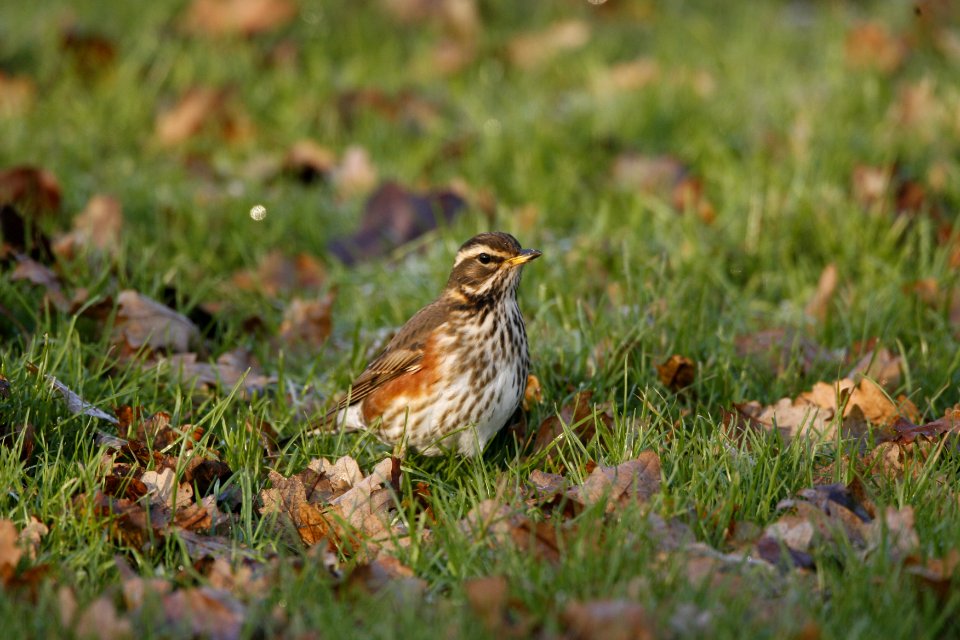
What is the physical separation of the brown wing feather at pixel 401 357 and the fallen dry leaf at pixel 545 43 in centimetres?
543

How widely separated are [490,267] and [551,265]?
1419 mm

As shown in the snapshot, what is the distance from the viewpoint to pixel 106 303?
6352mm

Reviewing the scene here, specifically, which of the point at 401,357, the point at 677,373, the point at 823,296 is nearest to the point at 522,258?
the point at 401,357

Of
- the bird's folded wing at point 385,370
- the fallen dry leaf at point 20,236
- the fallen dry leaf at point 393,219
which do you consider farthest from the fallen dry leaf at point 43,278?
the fallen dry leaf at point 393,219

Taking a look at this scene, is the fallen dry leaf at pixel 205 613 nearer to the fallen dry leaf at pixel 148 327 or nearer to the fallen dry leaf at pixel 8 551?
the fallen dry leaf at pixel 8 551

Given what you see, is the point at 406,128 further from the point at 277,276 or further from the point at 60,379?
the point at 60,379

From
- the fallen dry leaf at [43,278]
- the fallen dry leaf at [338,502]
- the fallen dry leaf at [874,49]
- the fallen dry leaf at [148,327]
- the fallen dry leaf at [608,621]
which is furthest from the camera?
the fallen dry leaf at [874,49]

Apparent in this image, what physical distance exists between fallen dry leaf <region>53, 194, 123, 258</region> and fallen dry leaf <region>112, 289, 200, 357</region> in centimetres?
86

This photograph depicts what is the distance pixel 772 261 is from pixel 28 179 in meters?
4.45

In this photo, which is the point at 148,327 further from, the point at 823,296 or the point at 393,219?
the point at 823,296

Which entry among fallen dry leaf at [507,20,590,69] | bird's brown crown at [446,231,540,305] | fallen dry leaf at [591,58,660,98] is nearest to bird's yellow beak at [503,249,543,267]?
bird's brown crown at [446,231,540,305]

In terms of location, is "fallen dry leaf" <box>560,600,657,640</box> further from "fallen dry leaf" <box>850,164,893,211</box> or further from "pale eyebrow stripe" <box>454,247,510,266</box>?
"fallen dry leaf" <box>850,164,893,211</box>

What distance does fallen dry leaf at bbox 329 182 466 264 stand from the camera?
8.00 m

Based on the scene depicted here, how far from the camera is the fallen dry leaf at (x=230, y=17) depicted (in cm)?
1093
